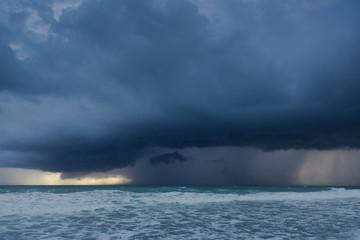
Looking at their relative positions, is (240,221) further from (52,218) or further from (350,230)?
(52,218)

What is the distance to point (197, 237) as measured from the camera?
10.2m

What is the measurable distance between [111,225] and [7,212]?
917 cm

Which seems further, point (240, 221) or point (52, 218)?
point (52, 218)

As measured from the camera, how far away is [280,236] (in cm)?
1026

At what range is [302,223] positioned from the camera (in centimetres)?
1308

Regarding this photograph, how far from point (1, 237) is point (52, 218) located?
4835mm

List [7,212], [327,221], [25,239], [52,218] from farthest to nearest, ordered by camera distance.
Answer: [7,212], [52,218], [327,221], [25,239]

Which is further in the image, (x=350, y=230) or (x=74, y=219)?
(x=74, y=219)

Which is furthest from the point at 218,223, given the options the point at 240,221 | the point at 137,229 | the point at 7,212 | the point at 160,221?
the point at 7,212

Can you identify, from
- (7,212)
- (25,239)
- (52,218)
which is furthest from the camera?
(7,212)

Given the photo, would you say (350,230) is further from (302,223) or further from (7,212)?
(7,212)

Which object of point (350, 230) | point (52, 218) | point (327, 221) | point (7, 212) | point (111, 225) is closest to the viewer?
point (350, 230)

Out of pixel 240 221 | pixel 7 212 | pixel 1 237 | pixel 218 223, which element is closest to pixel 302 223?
pixel 240 221

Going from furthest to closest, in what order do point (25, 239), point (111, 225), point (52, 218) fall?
1. point (52, 218)
2. point (111, 225)
3. point (25, 239)
